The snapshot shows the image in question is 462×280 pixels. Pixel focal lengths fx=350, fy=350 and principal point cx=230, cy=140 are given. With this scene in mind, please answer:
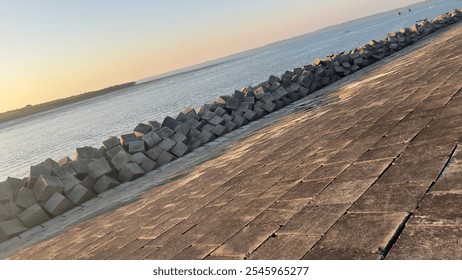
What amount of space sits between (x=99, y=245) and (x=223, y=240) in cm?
210

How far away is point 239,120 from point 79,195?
199 inches

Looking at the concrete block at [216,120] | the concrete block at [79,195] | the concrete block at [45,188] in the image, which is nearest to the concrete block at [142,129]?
the concrete block at [216,120]

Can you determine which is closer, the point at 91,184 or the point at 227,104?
the point at 91,184

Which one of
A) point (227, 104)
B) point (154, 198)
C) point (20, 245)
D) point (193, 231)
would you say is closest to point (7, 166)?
point (227, 104)

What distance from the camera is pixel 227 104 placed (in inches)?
463

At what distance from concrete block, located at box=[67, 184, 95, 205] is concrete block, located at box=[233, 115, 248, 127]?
472cm

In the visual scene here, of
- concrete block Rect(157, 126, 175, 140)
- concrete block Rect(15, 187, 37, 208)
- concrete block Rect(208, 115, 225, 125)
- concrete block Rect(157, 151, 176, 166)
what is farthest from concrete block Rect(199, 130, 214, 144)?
concrete block Rect(15, 187, 37, 208)

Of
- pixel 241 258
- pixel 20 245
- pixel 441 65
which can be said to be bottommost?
pixel 20 245

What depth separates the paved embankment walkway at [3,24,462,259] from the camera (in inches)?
94.2

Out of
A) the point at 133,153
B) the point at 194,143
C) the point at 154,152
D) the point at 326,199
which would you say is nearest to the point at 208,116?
the point at 194,143

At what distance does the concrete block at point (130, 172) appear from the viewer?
801 cm

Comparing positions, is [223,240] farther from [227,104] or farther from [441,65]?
[227,104]

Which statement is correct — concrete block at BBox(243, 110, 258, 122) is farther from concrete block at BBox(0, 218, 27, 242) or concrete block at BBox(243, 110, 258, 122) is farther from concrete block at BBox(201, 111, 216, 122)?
concrete block at BBox(0, 218, 27, 242)
